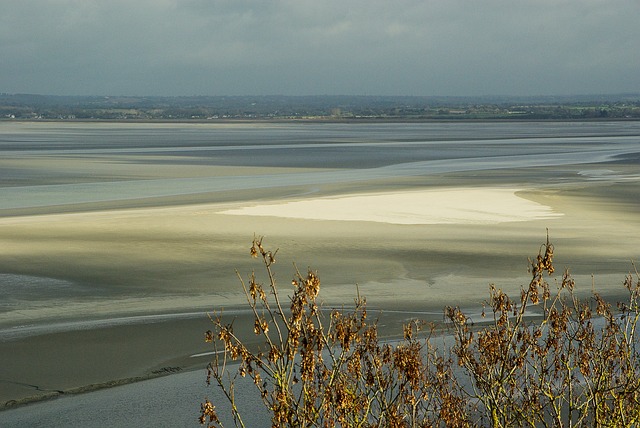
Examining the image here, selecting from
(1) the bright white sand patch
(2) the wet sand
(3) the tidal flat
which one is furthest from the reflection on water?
(2) the wet sand

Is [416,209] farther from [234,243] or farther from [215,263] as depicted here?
[215,263]

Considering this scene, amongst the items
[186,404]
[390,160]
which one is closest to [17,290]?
[186,404]

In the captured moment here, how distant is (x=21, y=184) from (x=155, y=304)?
63.7 ft


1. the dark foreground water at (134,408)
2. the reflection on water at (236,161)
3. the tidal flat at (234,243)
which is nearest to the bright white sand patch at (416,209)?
the tidal flat at (234,243)

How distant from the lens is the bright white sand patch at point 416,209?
2208cm

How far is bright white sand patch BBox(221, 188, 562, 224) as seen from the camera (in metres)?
22.1

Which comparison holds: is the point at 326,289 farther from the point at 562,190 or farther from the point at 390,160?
the point at 390,160

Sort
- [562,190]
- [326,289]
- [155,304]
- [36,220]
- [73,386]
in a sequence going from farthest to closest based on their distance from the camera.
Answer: [562,190], [36,220], [326,289], [155,304], [73,386]

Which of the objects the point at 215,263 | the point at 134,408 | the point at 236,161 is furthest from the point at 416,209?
the point at 236,161

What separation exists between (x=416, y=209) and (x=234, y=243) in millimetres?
6449

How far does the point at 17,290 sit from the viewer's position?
14062mm

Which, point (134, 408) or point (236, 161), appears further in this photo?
point (236, 161)

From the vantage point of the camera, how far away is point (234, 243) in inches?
733

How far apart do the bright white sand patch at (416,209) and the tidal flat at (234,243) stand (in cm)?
7
